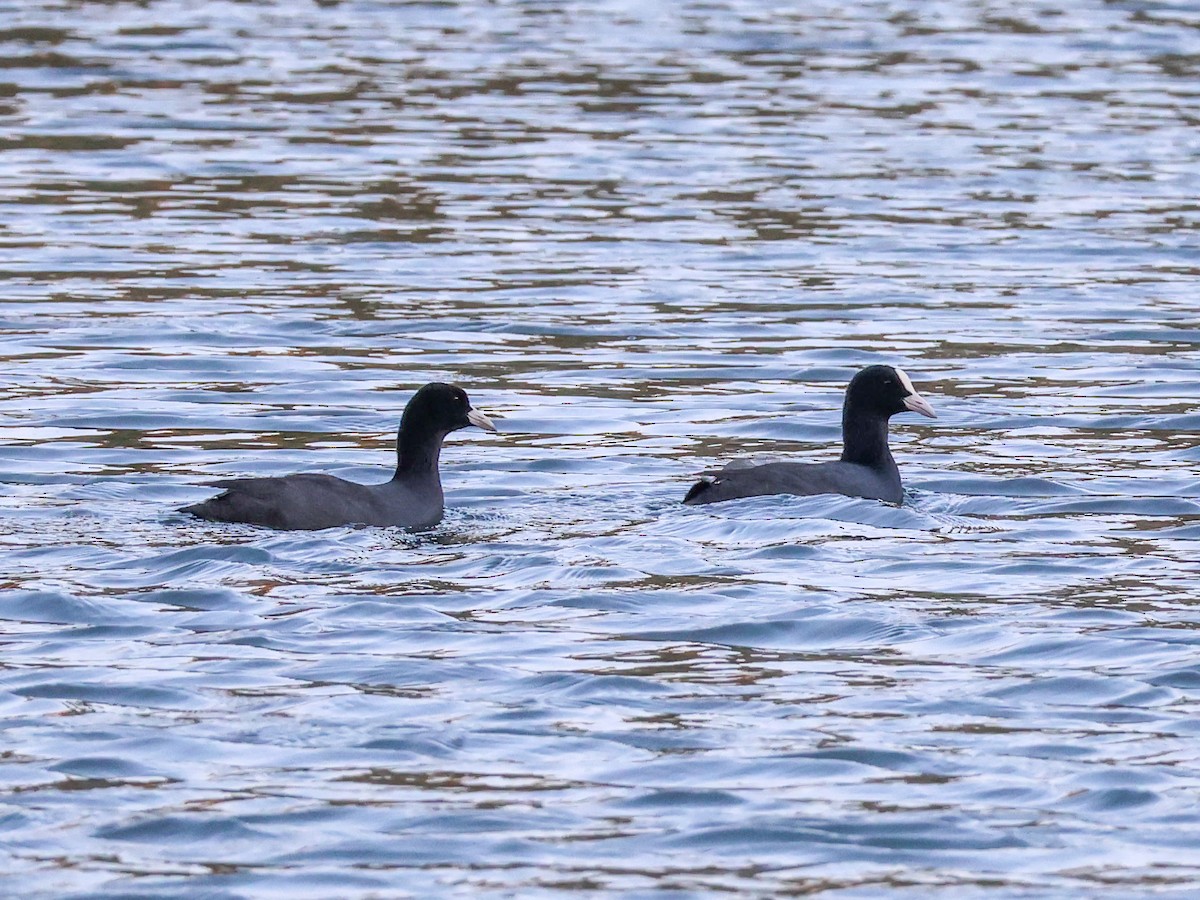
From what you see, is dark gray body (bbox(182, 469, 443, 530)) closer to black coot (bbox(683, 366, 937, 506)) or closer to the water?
the water

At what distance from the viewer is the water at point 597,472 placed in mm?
8109

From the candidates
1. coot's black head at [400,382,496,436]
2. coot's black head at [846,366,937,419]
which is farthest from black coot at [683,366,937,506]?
coot's black head at [400,382,496,436]

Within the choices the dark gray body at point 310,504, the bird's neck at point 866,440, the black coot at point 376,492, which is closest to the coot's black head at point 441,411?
the black coot at point 376,492

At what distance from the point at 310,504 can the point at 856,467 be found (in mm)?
3310

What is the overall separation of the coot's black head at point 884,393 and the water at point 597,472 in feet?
1.55

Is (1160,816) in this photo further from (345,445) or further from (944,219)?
(944,219)

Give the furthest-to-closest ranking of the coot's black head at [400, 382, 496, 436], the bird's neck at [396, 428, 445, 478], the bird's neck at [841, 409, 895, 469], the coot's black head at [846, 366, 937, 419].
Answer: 1. the coot's black head at [846, 366, 937, 419]
2. the bird's neck at [841, 409, 895, 469]
3. the coot's black head at [400, 382, 496, 436]
4. the bird's neck at [396, 428, 445, 478]

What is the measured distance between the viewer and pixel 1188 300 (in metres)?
20.3

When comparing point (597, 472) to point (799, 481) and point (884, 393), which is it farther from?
point (884, 393)

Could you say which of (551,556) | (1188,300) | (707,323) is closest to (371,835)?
(551,556)

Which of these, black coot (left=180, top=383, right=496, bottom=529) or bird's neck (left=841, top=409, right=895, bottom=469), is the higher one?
black coot (left=180, top=383, right=496, bottom=529)

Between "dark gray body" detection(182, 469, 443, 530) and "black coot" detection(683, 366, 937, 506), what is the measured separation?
1572 millimetres

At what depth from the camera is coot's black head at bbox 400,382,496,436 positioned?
13523 millimetres

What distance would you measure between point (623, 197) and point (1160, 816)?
1746 centimetres
